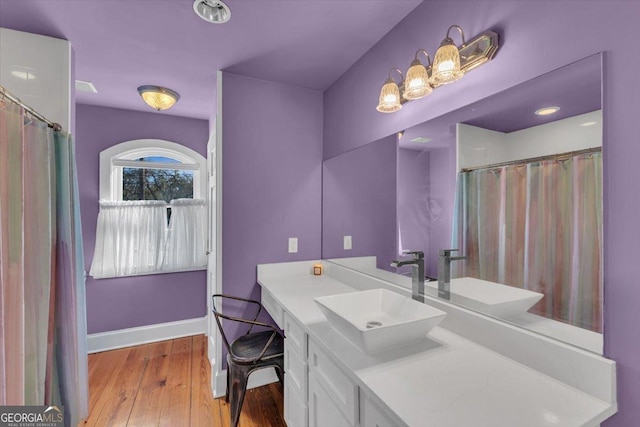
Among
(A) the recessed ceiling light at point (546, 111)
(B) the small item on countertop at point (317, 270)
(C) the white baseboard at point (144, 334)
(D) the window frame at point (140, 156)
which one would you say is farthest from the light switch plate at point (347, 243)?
(C) the white baseboard at point (144, 334)

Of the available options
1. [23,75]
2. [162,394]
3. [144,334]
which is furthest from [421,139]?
[144,334]

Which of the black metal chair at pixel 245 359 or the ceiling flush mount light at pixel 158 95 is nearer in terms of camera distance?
the black metal chair at pixel 245 359

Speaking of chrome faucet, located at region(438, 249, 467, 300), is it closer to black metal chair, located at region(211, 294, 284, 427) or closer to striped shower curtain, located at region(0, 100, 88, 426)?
Answer: black metal chair, located at region(211, 294, 284, 427)

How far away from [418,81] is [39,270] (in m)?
1.99

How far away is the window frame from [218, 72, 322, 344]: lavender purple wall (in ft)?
4.08

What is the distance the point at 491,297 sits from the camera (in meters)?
1.17

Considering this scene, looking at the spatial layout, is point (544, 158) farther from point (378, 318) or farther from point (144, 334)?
point (144, 334)

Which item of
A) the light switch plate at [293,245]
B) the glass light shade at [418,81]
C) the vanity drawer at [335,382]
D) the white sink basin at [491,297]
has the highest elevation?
the glass light shade at [418,81]

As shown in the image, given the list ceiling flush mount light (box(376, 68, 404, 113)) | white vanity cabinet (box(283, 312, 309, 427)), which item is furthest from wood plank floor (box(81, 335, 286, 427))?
ceiling flush mount light (box(376, 68, 404, 113))

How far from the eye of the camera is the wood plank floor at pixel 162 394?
1906 millimetres

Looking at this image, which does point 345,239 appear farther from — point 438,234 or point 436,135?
point 436,135

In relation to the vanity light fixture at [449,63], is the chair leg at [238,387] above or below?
below

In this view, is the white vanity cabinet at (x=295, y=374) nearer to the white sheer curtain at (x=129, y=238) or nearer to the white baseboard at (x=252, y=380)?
the white baseboard at (x=252, y=380)

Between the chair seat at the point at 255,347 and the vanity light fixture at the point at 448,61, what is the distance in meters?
1.74
